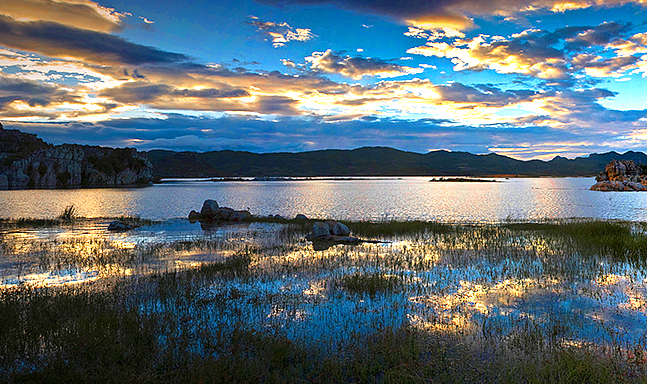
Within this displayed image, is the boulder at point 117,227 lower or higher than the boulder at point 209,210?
lower

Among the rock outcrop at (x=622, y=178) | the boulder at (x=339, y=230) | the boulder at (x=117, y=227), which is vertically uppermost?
the rock outcrop at (x=622, y=178)

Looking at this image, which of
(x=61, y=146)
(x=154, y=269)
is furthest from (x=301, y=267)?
(x=61, y=146)

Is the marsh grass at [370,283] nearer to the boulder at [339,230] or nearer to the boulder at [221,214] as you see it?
the boulder at [339,230]

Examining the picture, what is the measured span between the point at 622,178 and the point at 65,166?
622 ft

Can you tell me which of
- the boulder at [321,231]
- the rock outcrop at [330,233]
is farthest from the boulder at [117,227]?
the boulder at [321,231]

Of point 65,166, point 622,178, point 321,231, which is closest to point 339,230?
point 321,231

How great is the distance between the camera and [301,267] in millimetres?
15531

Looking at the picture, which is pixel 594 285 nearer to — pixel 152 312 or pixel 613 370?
pixel 613 370

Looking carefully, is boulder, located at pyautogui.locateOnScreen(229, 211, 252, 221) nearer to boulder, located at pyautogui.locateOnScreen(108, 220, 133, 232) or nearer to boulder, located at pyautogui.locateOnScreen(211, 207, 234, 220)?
boulder, located at pyautogui.locateOnScreen(211, 207, 234, 220)

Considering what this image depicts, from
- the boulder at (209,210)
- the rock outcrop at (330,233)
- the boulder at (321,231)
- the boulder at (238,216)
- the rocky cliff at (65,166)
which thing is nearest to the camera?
the rock outcrop at (330,233)

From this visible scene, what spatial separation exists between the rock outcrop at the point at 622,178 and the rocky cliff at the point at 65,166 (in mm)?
169944

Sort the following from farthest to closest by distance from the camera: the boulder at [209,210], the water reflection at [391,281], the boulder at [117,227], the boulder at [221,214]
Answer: the boulder at [209,210], the boulder at [221,214], the boulder at [117,227], the water reflection at [391,281]

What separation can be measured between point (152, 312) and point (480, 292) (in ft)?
32.0

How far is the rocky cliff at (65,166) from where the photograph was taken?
125750mm
